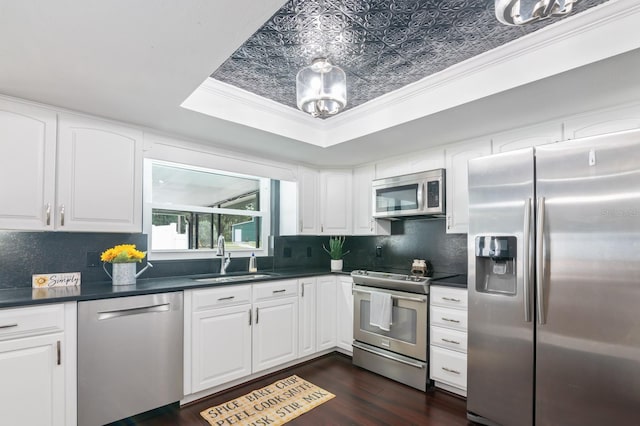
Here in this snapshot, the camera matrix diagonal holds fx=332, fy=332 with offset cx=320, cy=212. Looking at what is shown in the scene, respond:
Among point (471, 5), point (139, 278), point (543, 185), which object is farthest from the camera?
point (139, 278)

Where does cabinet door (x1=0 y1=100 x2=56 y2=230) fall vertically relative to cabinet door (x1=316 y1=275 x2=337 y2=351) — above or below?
above

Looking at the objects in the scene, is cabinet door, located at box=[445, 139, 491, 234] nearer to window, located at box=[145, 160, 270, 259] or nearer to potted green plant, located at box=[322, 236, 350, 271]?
potted green plant, located at box=[322, 236, 350, 271]

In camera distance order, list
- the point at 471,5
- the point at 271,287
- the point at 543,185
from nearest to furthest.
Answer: the point at 471,5 < the point at 543,185 < the point at 271,287

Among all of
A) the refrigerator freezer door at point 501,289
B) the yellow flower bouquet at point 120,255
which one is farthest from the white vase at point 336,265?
the yellow flower bouquet at point 120,255

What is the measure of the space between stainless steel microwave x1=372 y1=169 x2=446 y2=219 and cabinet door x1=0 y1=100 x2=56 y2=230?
2.83 m

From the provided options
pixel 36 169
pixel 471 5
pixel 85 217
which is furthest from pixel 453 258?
pixel 36 169

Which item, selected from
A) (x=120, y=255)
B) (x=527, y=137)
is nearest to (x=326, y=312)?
(x=120, y=255)

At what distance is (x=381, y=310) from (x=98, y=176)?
2568 millimetres

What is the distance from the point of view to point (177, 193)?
10.4 feet

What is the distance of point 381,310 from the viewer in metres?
3.07

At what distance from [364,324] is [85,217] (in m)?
2.54

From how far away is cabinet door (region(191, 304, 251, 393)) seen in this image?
8.38ft

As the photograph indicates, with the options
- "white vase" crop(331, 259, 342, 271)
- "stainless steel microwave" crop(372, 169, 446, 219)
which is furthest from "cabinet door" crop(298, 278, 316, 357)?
"stainless steel microwave" crop(372, 169, 446, 219)

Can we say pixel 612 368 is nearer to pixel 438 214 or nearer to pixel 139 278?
pixel 438 214
